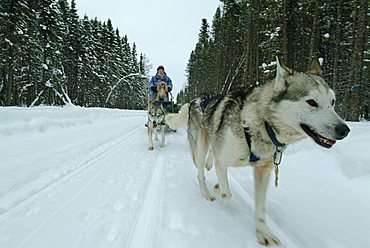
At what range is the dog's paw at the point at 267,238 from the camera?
2.09m

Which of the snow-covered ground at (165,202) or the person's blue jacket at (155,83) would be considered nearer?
the snow-covered ground at (165,202)

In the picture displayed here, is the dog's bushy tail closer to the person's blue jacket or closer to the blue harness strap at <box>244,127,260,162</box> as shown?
the blue harness strap at <box>244,127,260,162</box>

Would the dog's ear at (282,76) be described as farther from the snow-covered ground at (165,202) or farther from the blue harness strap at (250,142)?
the snow-covered ground at (165,202)

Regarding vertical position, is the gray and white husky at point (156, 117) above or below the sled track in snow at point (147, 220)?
above

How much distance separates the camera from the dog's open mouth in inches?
73.9

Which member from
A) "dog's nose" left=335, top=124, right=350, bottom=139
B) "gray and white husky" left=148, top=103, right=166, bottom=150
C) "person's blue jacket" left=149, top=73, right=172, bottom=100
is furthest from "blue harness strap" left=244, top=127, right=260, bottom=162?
"person's blue jacket" left=149, top=73, right=172, bottom=100

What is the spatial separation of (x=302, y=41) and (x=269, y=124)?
24.6 meters

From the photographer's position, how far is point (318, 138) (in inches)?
75.9

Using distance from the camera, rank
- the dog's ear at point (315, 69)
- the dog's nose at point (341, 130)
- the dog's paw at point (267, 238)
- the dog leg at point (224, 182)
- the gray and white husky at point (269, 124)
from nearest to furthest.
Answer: the dog's nose at point (341, 130) < the gray and white husky at point (269, 124) < the dog's paw at point (267, 238) < the dog's ear at point (315, 69) < the dog leg at point (224, 182)

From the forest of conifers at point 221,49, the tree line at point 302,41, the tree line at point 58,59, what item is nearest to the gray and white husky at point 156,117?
the forest of conifers at point 221,49

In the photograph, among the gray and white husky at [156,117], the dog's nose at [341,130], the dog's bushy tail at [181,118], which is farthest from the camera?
the gray and white husky at [156,117]

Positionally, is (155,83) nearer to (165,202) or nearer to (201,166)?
(201,166)

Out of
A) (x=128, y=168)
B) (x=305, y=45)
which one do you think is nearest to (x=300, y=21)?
(x=305, y=45)

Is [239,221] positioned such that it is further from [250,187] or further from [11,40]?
[11,40]
